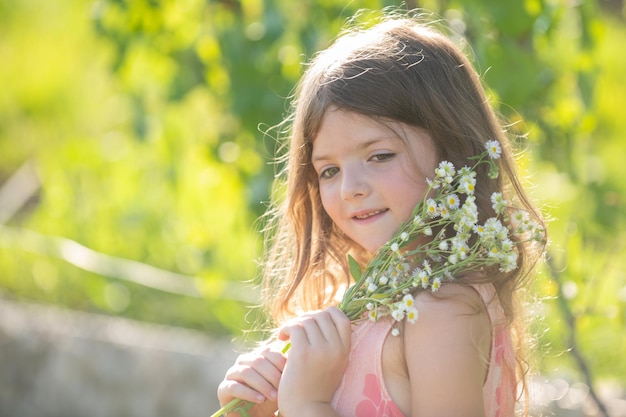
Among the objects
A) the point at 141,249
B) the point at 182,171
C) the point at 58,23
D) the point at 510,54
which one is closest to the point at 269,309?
the point at 510,54

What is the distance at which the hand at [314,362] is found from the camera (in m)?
1.70

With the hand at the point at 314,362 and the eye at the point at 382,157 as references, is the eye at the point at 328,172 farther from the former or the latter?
the hand at the point at 314,362

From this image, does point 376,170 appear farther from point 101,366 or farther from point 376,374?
point 101,366

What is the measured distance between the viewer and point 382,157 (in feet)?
5.75

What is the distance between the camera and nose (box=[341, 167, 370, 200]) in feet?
5.68

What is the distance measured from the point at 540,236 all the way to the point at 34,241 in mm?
3211

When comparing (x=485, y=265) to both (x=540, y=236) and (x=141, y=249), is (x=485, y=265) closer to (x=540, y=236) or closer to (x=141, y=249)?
(x=540, y=236)

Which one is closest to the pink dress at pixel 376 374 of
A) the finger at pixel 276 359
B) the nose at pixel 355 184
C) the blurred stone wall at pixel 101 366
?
the finger at pixel 276 359

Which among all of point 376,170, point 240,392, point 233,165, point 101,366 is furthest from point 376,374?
point 101,366

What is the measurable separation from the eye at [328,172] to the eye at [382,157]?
0.29 feet

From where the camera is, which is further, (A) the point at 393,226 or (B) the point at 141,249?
(B) the point at 141,249

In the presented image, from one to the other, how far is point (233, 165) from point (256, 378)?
5.79 feet

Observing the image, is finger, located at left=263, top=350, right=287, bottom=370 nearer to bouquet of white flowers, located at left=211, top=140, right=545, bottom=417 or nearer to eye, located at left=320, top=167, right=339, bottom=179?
bouquet of white flowers, located at left=211, top=140, right=545, bottom=417

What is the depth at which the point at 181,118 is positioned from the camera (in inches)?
150
